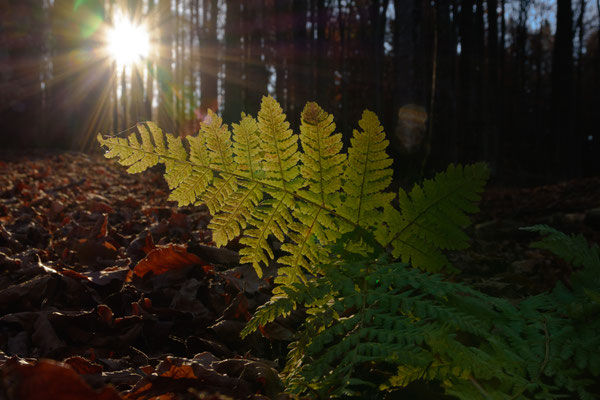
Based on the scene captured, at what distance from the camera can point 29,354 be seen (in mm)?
1243

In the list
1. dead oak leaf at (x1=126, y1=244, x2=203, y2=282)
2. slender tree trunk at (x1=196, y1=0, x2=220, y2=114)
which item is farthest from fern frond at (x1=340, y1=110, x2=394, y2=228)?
slender tree trunk at (x1=196, y1=0, x2=220, y2=114)

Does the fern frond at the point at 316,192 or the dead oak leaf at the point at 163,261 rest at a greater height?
the fern frond at the point at 316,192

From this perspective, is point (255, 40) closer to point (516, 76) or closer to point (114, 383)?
point (114, 383)

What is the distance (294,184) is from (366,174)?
→ 0.66ft

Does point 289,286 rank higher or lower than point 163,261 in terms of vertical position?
higher

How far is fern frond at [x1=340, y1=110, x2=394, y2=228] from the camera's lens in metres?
1.03

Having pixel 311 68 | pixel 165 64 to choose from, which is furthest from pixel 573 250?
pixel 165 64

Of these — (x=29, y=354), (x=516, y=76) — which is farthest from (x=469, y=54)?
(x=29, y=354)

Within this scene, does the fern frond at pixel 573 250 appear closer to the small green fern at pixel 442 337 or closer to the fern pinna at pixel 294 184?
the small green fern at pixel 442 337

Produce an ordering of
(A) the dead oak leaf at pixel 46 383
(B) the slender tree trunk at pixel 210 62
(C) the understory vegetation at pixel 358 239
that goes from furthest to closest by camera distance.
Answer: (B) the slender tree trunk at pixel 210 62 < (C) the understory vegetation at pixel 358 239 < (A) the dead oak leaf at pixel 46 383

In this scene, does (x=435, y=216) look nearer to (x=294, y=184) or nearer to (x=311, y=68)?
(x=294, y=184)

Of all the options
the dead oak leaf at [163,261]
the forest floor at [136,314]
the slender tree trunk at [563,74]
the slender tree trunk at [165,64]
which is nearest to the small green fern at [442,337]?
the forest floor at [136,314]

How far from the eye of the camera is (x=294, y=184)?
110 centimetres

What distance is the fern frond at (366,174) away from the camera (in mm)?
1026
